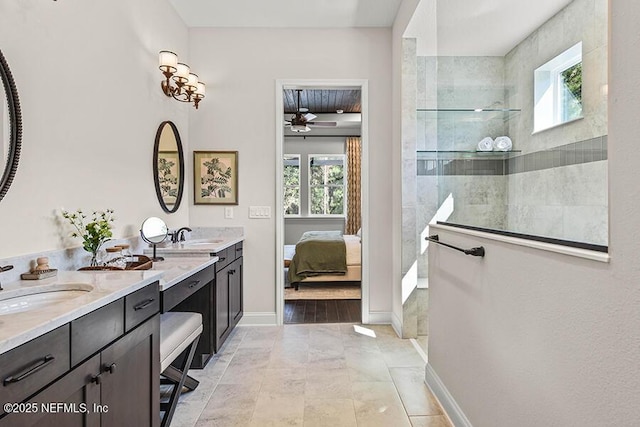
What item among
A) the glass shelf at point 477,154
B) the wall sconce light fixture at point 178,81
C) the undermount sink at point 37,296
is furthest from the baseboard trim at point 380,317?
the undermount sink at point 37,296

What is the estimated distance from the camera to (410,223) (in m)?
3.26

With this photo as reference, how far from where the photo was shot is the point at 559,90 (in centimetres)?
213

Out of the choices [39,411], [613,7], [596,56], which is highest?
[596,56]

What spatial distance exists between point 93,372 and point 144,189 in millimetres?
1816

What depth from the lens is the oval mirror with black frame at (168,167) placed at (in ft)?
9.80

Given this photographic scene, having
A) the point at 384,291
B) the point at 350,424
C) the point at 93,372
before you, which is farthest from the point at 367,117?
the point at 93,372

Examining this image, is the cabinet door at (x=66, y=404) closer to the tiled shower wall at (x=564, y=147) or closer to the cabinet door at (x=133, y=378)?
the cabinet door at (x=133, y=378)

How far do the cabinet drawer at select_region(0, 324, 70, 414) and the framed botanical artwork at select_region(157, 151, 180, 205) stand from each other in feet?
6.95

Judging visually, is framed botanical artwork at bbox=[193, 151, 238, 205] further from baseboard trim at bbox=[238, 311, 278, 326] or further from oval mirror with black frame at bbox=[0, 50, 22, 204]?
oval mirror with black frame at bbox=[0, 50, 22, 204]

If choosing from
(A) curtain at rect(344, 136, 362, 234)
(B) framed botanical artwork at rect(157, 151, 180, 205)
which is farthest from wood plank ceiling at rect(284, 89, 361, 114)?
(B) framed botanical artwork at rect(157, 151, 180, 205)

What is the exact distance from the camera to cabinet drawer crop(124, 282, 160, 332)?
141 centimetres

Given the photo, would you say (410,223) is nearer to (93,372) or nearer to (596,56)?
(596,56)

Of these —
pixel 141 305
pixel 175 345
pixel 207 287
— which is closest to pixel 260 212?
pixel 207 287

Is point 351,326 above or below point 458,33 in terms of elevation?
below
